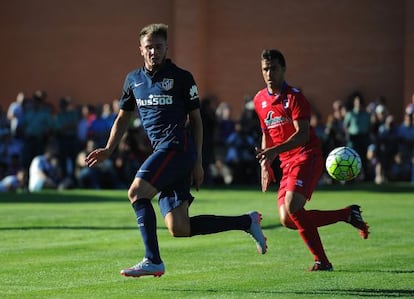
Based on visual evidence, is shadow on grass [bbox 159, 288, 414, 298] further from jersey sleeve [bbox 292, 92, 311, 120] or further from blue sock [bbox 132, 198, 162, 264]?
jersey sleeve [bbox 292, 92, 311, 120]

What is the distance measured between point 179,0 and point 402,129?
734 cm

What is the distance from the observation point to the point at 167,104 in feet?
30.7

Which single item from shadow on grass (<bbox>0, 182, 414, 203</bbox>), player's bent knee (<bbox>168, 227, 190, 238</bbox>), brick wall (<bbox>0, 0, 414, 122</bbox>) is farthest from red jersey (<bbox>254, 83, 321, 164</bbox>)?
brick wall (<bbox>0, 0, 414, 122</bbox>)

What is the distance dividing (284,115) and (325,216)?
114cm

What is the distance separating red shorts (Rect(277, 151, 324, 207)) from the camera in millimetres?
10539

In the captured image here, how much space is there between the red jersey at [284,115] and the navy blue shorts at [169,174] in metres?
1.36

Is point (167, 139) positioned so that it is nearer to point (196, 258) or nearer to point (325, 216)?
point (325, 216)

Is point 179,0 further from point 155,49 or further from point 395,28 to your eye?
point 155,49

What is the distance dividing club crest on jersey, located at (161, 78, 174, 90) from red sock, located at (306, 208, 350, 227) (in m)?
2.12

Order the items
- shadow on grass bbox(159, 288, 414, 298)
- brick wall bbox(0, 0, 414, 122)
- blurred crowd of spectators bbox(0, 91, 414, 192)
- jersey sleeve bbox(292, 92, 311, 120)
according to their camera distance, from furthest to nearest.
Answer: brick wall bbox(0, 0, 414, 122)
blurred crowd of spectators bbox(0, 91, 414, 192)
jersey sleeve bbox(292, 92, 311, 120)
shadow on grass bbox(159, 288, 414, 298)

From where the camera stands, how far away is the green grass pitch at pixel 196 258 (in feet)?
30.2

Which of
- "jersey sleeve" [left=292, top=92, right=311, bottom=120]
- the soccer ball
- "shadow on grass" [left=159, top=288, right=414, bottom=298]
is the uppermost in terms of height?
"jersey sleeve" [left=292, top=92, right=311, bottom=120]

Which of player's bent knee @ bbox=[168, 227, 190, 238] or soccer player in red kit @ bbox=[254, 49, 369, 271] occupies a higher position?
soccer player in red kit @ bbox=[254, 49, 369, 271]

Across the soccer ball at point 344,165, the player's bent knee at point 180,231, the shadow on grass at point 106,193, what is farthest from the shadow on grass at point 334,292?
the shadow on grass at point 106,193
